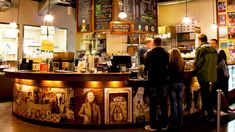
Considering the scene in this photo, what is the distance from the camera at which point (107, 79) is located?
4973mm

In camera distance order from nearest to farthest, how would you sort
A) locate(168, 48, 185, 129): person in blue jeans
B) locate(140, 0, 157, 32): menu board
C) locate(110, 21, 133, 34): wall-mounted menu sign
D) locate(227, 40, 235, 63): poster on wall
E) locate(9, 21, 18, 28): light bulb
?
locate(168, 48, 185, 129): person in blue jeans → locate(110, 21, 133, 34): wall-mounted menu sign → locate(140, 0, 157, 32): menu board → locate(9, 21, 18, 28): light bulb → locate(227, 40, 235, 63): poster on wall

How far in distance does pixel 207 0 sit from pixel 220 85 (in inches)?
169

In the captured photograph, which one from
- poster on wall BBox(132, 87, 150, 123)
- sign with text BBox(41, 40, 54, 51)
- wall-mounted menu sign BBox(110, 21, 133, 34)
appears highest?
wall-mounted menu sign BBox(110, 21, 133, 34)

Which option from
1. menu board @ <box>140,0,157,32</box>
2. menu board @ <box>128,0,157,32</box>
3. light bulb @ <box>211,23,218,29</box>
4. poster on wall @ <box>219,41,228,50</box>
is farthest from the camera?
poster on wall @ <box>219,41,228,50</box>

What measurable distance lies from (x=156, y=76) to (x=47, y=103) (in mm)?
2290

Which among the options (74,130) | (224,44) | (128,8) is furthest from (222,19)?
(74,130)

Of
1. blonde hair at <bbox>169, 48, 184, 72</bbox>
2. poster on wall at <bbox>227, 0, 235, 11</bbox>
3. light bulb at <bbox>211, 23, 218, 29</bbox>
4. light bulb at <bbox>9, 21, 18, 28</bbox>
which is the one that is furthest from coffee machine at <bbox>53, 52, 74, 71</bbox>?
poster on wall at <bbox>227, 0, 235, 11</bbox>

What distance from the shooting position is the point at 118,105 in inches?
203

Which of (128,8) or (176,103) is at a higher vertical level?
(128,8)

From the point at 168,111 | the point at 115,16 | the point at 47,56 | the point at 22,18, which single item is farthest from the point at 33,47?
the point at 168,111

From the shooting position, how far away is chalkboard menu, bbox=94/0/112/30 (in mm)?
6531

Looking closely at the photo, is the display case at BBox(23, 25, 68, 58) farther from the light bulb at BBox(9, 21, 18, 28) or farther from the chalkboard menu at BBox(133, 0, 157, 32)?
the chalkboard menu at BBox(133, 0, 157, 32)

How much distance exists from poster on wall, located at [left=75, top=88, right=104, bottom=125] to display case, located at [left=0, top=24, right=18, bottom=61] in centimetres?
539

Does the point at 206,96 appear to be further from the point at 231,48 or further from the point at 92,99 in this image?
the point at 231,48
